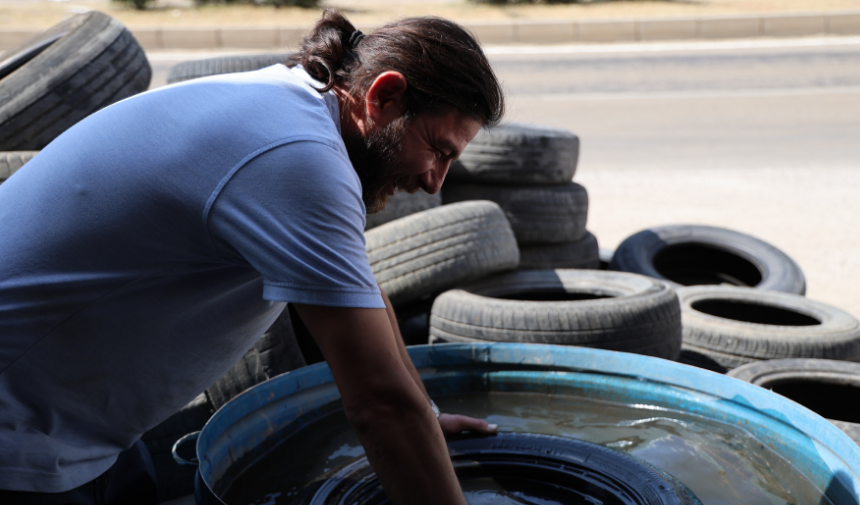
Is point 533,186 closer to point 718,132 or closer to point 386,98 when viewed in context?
point 386,98

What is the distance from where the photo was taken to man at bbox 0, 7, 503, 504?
3.95ft

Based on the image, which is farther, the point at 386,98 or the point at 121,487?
the point at 121,487

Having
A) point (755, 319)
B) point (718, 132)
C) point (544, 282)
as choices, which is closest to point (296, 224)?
point (544, 282)

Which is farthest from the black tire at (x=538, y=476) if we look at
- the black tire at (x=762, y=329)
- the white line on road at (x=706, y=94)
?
the white line on road at (x=706, y=94)

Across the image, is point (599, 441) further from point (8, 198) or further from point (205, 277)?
point (8, 198)

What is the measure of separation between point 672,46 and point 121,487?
13887 millimetres

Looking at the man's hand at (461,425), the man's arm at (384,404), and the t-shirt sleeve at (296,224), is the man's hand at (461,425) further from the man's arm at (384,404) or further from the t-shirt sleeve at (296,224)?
the t-shirt sleeve at (296,224)

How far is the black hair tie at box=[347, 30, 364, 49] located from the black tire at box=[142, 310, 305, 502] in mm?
1346

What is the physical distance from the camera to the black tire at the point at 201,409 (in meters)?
2.58

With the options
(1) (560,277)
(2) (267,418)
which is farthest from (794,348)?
(2) (267,418)

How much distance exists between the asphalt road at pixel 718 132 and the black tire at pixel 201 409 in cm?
308

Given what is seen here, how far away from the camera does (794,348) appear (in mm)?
3238

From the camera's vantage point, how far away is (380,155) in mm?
1528

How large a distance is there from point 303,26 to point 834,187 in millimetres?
9821
